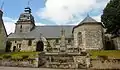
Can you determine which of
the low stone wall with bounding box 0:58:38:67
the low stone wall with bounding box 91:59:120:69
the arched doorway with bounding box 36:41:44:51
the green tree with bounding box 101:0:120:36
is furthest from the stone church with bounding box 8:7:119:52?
the low stone wall with bounding box 91:59:120:69

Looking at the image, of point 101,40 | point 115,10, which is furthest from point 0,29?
point 115,10

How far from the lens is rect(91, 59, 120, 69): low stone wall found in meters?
17.7

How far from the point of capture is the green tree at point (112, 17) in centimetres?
3531

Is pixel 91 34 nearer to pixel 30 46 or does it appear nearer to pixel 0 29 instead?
pixel 30 46

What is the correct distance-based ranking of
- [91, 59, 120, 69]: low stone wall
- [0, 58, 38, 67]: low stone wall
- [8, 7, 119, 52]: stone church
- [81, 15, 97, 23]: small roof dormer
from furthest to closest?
[81, 15, 97, 23]: small roof dormer < [8, 7, 119, 52]: stone church < [0, 58, 38, 67]: low stone wall < [91, 59, 120, 69]: low stone wall

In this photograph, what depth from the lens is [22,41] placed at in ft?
151

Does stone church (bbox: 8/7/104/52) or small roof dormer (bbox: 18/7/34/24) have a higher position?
small roof dormer (bbox: 18/7/34/24)

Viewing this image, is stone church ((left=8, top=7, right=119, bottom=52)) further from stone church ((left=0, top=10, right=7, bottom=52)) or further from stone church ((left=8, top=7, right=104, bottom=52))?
stone church ((left=0, top=10, right=7, bottom=52))

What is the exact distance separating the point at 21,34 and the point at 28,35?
3.15 metres

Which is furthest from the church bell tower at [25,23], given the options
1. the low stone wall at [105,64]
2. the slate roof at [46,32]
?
the low stone wall at [105,64]

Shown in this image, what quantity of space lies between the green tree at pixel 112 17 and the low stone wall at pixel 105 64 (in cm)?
1912

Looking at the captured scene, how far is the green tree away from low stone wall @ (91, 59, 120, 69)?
19.1 meters

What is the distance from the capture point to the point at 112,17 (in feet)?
118

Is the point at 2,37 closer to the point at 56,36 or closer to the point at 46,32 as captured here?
the point at 46,32
